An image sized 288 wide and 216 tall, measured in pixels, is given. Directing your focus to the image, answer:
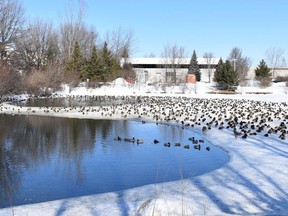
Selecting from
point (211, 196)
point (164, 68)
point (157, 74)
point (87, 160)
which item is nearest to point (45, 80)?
point (87, 160)

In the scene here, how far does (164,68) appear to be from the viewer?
72.7 meters

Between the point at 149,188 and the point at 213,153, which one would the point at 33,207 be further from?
the point at 213,153

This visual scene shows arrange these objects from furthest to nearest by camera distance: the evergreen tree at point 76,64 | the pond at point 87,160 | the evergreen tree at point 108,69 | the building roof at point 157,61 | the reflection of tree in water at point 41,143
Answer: the building roof at point 157,61 < the evergreen tree at point 108,69 < the evergreen tree at point 76,64 < the reflection of tree in water at point 41,143 < the pond at point 87,160

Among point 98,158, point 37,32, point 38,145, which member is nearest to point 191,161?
point 98,158

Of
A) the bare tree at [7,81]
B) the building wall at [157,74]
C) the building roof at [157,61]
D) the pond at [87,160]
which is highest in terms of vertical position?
the building roof at [157,61]

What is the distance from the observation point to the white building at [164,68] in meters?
69.4

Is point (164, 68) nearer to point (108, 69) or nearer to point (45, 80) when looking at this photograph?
point (108, 69)

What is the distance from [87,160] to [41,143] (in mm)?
3483

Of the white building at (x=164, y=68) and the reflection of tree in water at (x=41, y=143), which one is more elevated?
the white building at (x=164, y=68)

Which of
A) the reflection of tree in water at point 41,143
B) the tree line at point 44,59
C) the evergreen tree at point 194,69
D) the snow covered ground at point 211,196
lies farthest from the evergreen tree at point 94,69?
the snow covered ground at point 211,196

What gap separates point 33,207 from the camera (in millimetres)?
7074

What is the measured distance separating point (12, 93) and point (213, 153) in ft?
96.1

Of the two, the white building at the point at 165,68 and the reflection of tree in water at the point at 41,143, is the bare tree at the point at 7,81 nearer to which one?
the reflection of tree in water at the point at 41,143

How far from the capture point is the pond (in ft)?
28.3
